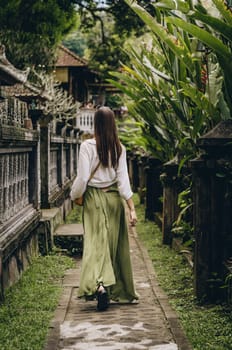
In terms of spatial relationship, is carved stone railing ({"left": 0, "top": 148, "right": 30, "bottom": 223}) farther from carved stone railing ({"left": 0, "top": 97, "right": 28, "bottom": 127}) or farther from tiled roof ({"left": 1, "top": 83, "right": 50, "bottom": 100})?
tiled roof ({"left": 1, "top": 83, "right": 50, "bottom": 100})

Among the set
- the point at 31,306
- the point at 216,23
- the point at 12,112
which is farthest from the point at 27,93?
the point at 216,23

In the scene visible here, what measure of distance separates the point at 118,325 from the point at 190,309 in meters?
0.80

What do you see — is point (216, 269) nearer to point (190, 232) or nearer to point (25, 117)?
point (190, 232)

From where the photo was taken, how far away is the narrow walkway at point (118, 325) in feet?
17.1

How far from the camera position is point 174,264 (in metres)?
8.62

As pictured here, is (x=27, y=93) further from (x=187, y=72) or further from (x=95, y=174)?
(x=95, y=174)

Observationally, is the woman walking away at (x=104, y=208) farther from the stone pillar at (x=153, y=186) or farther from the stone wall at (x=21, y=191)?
the stone pillar at (x=153, y=186)

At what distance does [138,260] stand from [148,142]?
3.24 m

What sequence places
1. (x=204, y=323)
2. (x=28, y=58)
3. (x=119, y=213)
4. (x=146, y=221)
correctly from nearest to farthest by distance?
(x=204, y=323)
(x=119, y=213)
(x=146, y=221)
(x=28, y=58)

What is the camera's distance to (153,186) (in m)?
13.0

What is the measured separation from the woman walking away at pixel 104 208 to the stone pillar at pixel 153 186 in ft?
19.1

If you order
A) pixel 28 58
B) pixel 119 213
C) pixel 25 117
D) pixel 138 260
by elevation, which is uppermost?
pixel 28 58

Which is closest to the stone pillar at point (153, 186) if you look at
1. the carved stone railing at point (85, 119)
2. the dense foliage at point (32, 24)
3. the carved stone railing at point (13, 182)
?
the carved stone railing at point (13, 182)

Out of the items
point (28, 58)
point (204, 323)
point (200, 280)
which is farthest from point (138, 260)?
point (28, 58)
